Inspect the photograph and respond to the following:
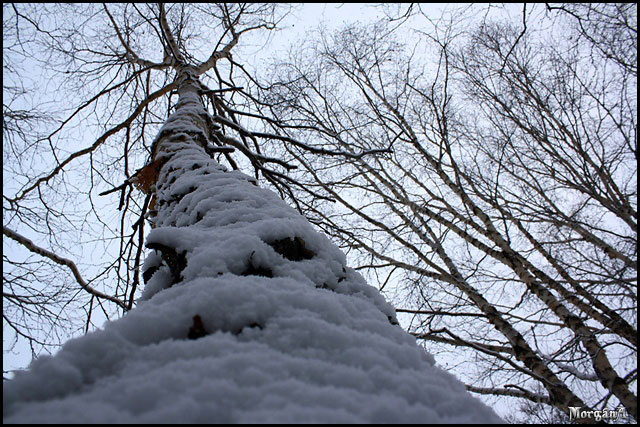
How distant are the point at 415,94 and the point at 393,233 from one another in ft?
8.70

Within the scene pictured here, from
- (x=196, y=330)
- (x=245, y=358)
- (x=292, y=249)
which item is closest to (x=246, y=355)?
(x=245, y=358)

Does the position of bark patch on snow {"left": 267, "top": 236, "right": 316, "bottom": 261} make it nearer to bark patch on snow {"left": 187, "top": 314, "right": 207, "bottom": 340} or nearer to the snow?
the snow

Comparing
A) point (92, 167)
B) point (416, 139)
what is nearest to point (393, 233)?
point (416, 139)

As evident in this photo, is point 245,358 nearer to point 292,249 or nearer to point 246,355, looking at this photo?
point 246,355

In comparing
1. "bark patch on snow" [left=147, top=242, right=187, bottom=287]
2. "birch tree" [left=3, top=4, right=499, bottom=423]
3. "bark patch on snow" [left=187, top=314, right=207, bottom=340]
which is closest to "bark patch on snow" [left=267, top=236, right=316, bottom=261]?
"birch tree" [left=3, top=4, right=499, bottom=423]

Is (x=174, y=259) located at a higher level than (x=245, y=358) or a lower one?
higher

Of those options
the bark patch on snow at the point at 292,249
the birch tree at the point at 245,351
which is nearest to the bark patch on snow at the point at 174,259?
the birch tree at the point at 245,351

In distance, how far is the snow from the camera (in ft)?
1.55

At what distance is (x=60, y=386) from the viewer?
0.54m

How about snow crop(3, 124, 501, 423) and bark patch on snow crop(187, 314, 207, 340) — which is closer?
snow crop(3, 124, 501, 423)

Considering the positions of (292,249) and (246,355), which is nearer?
(246,355)

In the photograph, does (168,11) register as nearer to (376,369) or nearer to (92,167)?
(92,167)

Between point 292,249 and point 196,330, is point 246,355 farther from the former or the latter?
point 292,249

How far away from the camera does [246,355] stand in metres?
0.57
